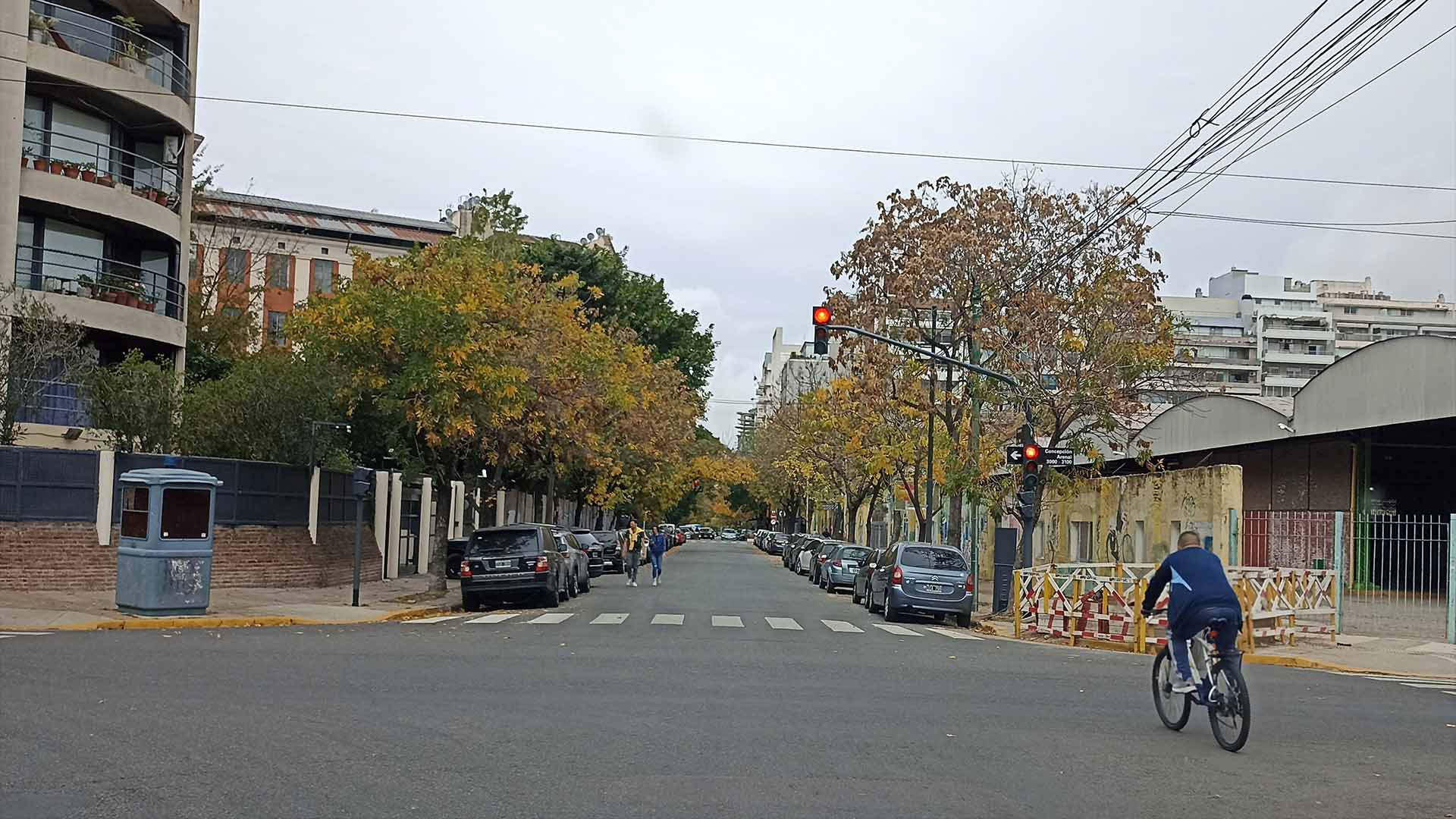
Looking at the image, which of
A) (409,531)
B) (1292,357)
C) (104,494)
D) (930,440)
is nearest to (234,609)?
(104,494)

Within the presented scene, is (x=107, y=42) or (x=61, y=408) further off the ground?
(x=107, y=42)

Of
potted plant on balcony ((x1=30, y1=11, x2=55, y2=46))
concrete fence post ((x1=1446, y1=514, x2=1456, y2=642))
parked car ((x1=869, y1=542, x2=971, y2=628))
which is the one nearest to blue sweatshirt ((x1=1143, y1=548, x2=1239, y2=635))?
concrete fence post ((x1=1446, y1=514, x2=1456, y2=642))

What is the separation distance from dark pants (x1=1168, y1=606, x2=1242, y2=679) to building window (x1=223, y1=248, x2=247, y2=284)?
58605mm

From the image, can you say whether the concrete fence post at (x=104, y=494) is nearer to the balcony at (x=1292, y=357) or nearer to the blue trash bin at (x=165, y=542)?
the blue trash bin at (x=165, y=542)

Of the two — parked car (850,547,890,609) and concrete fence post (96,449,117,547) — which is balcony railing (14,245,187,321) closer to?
concrete fence post (96,449,117,547)

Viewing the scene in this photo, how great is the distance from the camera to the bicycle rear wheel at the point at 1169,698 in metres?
12.1

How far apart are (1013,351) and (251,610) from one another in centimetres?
1738

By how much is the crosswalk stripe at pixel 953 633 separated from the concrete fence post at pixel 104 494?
1541 centimetres

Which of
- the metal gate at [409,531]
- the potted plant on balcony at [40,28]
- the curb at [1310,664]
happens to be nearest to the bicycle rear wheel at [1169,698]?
the curb at [1310,664]

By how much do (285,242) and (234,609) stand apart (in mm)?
55347

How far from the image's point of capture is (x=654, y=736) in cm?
1108

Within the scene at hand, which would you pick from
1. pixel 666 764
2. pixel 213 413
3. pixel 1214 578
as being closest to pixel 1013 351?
pixel 213 413

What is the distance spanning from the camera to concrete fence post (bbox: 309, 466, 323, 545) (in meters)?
31.5

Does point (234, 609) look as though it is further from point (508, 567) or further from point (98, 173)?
point (98, 173)
